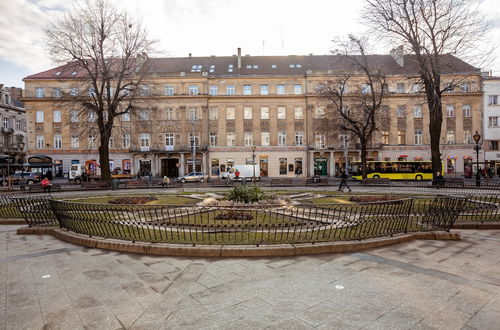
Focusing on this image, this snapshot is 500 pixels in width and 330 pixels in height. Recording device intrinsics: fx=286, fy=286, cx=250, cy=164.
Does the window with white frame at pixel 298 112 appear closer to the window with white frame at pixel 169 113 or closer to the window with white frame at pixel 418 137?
the window with white frame at pixel 418 137

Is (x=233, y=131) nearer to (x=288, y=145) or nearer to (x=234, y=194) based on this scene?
(x=288, y=145)

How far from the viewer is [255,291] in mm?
4637

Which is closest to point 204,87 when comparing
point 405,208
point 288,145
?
point 288,145

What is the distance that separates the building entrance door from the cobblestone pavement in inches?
1571

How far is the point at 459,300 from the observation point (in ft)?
14.0

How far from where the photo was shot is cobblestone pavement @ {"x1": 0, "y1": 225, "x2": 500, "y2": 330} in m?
3.77

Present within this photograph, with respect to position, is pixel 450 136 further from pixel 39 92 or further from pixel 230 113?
pixel 39 92

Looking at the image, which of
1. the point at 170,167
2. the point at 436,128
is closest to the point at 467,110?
the point at 436,128

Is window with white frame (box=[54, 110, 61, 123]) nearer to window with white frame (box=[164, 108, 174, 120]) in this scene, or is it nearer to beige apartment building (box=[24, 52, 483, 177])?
beige apartment building (box=[24, 52, 483, 177])

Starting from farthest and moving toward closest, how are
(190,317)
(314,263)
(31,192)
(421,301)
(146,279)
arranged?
(31,192)
(314,263)
(146,279)
(421,301)
(190,317)

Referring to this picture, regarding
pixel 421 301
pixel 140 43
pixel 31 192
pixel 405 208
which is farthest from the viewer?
pixel 140 43

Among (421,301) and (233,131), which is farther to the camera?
(233,131)

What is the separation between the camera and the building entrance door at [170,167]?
151 feet

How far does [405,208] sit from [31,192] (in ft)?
83.3
